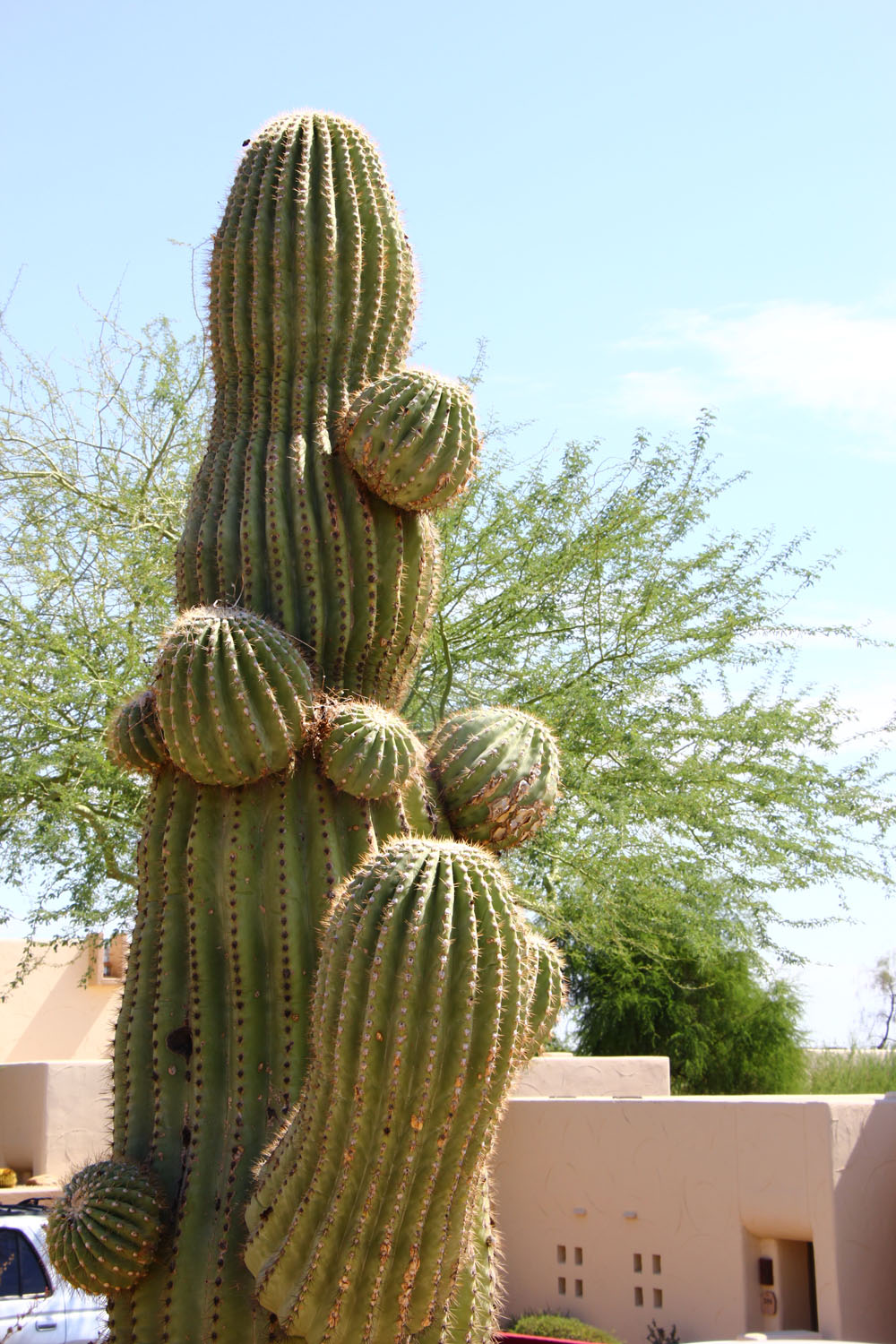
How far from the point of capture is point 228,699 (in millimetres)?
4633

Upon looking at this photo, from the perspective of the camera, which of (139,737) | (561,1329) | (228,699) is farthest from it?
(561,1329)

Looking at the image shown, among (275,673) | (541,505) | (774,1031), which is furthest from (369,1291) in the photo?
(774,1031)

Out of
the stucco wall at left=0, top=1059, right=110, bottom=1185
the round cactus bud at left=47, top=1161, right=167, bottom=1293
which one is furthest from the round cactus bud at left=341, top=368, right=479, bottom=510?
the stucco wall at left=0, top=1059, right=110, bottom=1185

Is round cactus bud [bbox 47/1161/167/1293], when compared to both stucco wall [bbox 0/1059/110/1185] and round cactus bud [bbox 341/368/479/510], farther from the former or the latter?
stucco wall [bbox 0/1059/110/1185]

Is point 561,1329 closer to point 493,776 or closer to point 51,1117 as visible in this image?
point 493,776

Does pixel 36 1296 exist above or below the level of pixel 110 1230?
below

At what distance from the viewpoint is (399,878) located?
12.4 ft

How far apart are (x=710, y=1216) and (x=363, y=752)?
6.35 metres

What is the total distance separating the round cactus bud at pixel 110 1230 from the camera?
4344 mm

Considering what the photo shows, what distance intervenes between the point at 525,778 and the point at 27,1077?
40.6 feet

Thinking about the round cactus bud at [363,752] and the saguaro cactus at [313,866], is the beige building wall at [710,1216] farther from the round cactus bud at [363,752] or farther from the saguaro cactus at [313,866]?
the round cactus bud at [363,752]

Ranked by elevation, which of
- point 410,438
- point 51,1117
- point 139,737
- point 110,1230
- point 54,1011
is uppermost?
point 410,438

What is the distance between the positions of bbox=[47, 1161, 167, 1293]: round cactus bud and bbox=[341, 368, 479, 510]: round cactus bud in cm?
257

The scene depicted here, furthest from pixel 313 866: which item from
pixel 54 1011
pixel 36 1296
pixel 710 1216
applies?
pixel 54 1011
